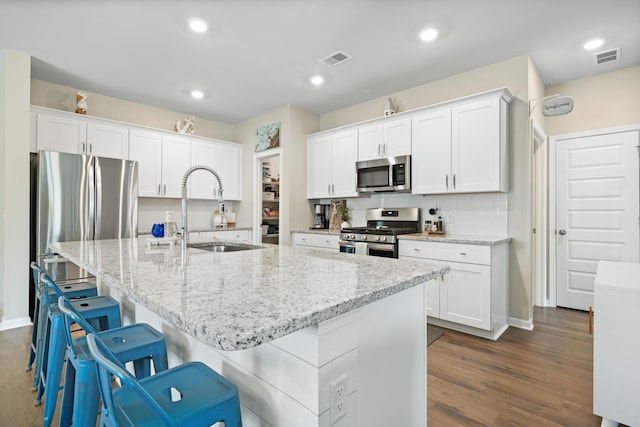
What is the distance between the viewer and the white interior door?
129 inches

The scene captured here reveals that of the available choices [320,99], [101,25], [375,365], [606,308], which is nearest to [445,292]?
[606,308]

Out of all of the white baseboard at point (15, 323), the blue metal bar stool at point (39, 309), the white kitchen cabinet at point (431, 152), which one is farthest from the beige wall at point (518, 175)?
the white baseboard at point (15, 323)

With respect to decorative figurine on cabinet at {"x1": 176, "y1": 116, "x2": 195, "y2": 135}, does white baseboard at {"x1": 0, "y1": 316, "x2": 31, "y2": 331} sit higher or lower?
lower

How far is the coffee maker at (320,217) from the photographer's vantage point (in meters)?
4.80

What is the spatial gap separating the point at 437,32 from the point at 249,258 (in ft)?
8.09

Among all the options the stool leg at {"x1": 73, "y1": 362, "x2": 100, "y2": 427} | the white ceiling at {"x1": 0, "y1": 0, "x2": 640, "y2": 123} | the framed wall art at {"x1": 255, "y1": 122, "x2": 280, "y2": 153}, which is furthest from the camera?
the framed wall art at {"x1": 255, "y1": 122, "x2": 280, "y2": 153}

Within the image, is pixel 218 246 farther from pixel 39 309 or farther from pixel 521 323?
pixel 521 323

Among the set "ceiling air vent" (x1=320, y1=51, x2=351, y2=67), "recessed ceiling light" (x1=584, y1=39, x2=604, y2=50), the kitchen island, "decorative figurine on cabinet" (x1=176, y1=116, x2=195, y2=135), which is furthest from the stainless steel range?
"decorative figurine on cabinet" (x1=176, y1=116, x2=195, y2=135)

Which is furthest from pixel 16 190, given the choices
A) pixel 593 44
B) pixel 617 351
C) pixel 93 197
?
pixel 593 44

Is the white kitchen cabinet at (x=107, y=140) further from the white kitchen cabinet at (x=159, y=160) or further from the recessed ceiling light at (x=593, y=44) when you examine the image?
the recessed ceiling light at (x=593, y=44)

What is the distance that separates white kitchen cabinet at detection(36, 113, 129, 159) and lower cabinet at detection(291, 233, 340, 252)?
2.51 metres

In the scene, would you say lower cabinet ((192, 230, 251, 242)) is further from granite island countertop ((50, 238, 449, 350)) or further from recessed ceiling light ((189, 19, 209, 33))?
Result: granite island countertop ((50, 238, 449, 350))

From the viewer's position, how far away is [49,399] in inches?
59.7

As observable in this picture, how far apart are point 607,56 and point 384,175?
7.78ft
